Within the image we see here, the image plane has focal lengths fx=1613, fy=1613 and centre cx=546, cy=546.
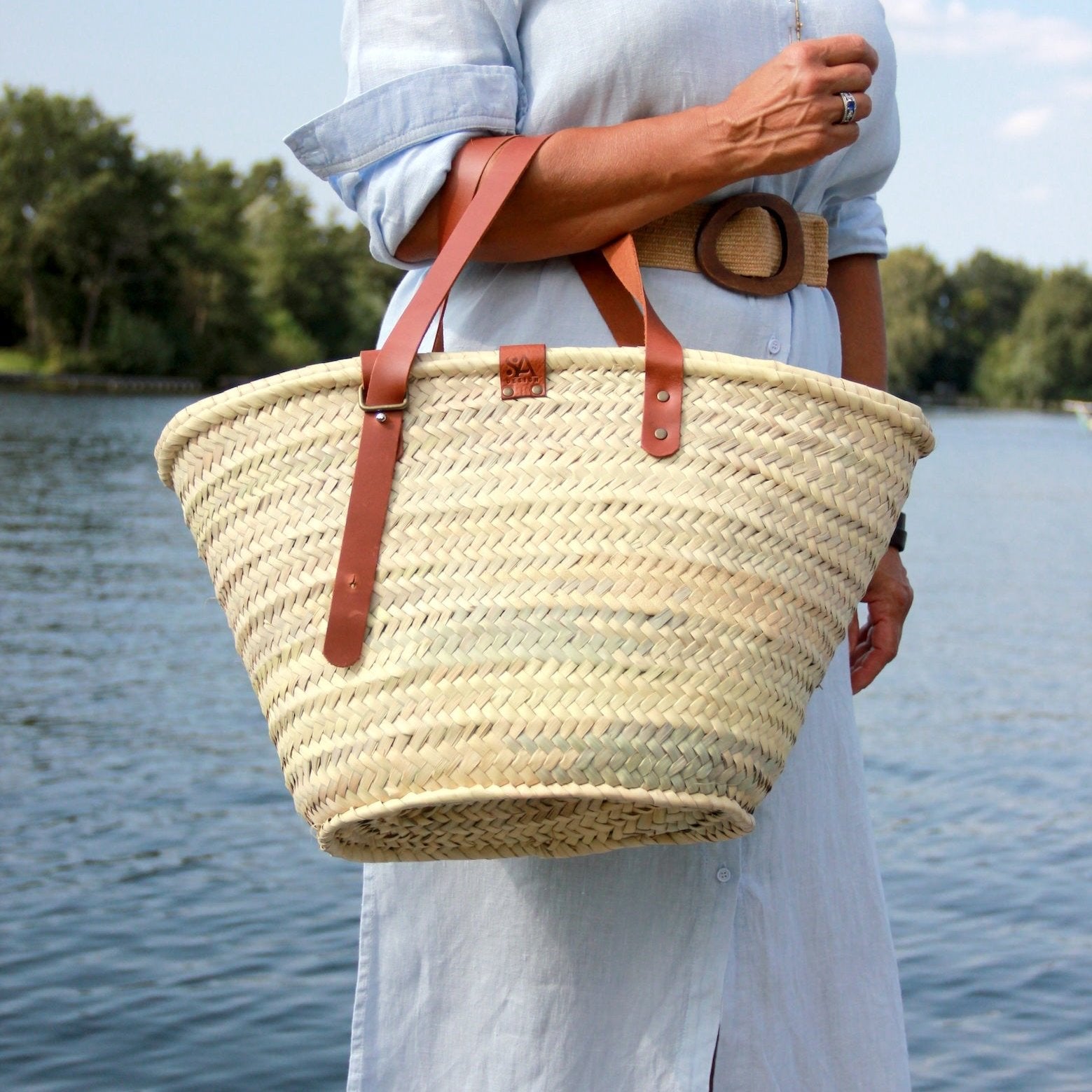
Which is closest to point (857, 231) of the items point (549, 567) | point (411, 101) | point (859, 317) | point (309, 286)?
point (859, 317)

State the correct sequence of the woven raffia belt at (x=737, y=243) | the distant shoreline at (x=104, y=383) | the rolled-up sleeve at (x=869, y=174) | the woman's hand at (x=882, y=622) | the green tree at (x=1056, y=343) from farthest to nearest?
the green tree at (x=1056, y=343) → the distant shoreline at (x=104, y=383) → the woman's hand at (x=882, y=622) → the rolled-up sleeve at (x=869, y=174) → the woven raffia belt at (x=737, y=243)

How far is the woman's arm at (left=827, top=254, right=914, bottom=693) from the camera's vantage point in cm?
198

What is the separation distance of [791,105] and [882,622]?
0.72 meters

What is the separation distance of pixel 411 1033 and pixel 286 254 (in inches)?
3284

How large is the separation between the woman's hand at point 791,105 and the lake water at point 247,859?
294 cm

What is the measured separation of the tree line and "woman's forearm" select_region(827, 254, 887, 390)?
2662 inches

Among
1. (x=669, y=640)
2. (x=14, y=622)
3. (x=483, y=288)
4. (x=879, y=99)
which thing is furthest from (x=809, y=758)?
(x=14, y=622)

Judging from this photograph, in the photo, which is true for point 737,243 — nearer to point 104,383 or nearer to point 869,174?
point 869,174

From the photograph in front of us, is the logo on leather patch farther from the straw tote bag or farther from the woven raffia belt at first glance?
the woven raffia belt

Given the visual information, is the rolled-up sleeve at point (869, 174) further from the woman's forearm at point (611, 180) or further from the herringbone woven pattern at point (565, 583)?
the herringbone woven pattern at point (565, 583)

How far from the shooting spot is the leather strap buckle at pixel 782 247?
1.65 meters

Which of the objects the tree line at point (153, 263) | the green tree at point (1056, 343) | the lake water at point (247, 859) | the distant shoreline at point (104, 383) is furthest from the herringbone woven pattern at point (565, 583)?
the green tree at point (1056, 343)

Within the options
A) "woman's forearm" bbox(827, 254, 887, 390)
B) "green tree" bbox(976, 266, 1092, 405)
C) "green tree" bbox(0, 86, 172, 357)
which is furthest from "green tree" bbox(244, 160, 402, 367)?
"woman's forearm" bbox(827, 254, 887, 390)

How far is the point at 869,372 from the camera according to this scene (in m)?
2.01
